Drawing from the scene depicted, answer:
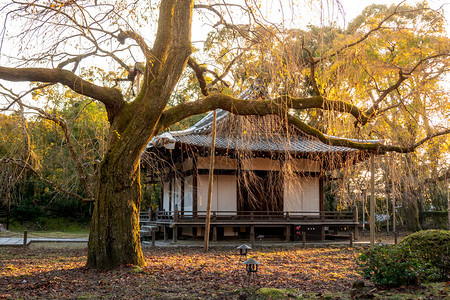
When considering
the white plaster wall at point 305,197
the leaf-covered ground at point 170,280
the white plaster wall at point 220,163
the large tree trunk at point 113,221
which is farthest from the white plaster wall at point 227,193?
the large tree trunk at point 113,221

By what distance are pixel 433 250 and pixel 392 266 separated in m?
1.15

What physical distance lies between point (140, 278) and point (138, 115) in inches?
125

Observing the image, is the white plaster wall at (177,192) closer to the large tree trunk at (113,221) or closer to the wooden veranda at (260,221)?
the wooden veranda at (260,221)

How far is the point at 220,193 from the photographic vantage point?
1806cm

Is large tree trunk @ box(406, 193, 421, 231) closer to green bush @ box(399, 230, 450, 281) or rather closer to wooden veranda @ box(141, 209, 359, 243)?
wooden veranda @ box(141, 209, 359, 243)

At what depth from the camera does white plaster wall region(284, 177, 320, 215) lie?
18812 mm

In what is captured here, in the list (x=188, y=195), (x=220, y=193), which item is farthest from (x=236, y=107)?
(x=188, y=195)

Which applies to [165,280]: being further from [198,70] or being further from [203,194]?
[203,194]

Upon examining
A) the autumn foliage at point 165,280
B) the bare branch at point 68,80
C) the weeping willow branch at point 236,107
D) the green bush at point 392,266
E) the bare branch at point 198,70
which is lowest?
the autumn foliage at point 165,280

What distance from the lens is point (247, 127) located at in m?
9.51

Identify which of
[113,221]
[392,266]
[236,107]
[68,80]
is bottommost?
[392,266]

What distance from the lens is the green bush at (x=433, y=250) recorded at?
6594mm

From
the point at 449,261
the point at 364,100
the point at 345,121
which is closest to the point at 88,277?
the point at 345,121

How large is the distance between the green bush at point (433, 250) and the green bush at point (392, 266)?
0.72 feet
